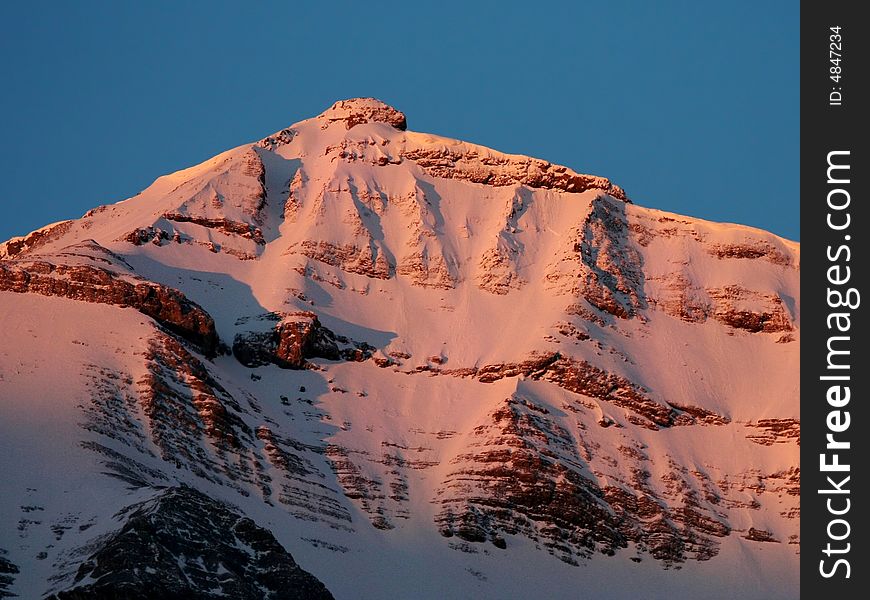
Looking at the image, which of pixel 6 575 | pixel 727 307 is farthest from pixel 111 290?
pixel 727 307

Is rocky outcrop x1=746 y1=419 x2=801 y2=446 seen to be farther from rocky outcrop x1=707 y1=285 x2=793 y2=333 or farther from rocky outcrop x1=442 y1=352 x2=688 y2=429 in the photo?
rocky outcrop x1=707 y1=285 x2=793 y2=333

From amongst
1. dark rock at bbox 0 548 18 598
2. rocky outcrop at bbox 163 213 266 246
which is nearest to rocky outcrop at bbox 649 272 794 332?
rocky outcrop at bbox 163 213 266 246

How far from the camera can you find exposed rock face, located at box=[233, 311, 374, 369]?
168 m

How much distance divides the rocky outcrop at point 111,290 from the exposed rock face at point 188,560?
127 feet

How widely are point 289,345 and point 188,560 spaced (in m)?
55.2

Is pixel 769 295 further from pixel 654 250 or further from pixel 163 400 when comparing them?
pixel 163 400

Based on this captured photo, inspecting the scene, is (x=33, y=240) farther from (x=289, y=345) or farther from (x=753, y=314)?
(x=753, y=314)

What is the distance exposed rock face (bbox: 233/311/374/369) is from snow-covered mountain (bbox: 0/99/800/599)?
0.76ft

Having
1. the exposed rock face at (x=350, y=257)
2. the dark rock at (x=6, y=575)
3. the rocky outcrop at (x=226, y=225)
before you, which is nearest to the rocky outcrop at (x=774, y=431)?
the exposed rock face at (x=350, y=257)

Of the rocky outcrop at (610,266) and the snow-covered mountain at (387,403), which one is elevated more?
the rocky outcrop at (610,266)

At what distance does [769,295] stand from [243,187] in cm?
5659

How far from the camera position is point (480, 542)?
145m

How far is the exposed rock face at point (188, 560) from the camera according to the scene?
108125 mm

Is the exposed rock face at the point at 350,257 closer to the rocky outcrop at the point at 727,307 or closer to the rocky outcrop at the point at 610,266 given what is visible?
the rocky outcrop at the point at 610,266
